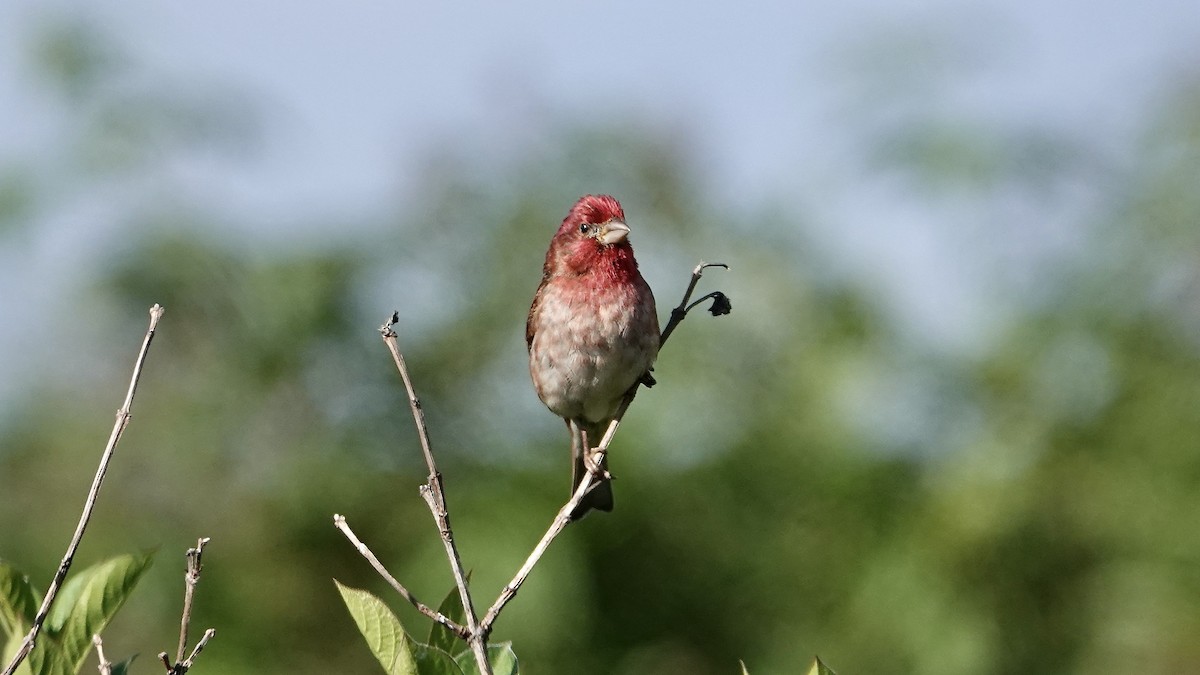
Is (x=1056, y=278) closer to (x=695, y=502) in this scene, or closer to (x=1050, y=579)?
(x=1050, y=579)

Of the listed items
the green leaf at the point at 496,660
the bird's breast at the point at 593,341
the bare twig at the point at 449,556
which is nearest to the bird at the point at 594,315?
the bird's breast at the point at 593,341

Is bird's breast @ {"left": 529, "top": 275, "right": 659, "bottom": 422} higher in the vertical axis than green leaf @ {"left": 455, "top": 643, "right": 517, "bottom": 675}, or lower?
higher

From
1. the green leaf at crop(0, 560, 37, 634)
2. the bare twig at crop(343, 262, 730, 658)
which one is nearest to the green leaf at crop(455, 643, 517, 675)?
the bare twig at crop(343, 262, 730, 658)

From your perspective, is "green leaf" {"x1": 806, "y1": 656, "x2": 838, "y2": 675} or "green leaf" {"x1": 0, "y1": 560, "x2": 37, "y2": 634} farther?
"green leaf" {"x1": 0, "y1": 560, "x2": 37, "y2": 634}

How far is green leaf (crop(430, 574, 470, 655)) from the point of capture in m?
2.43

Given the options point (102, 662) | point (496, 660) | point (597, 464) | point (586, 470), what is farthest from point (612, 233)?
point (102, 662)

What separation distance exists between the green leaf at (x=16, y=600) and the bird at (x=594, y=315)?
248 centimetres

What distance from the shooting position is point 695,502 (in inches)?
277

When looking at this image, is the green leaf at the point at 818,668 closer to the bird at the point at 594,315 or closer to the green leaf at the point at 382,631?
the green leaf at the point at 382,631

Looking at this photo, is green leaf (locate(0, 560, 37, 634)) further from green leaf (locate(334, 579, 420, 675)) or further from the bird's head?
the bird's head

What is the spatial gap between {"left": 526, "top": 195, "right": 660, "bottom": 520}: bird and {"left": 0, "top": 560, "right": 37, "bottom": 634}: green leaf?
8.13 feet

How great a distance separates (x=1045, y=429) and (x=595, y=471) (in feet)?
12.3

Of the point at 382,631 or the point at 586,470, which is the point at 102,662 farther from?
the point at 586,470

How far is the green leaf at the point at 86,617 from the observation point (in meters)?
2.31
